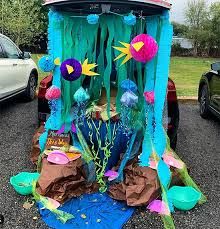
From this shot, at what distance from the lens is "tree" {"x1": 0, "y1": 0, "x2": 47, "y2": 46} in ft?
82.7

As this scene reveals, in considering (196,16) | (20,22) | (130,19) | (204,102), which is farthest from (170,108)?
(196,16)

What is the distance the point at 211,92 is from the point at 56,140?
12.0ft

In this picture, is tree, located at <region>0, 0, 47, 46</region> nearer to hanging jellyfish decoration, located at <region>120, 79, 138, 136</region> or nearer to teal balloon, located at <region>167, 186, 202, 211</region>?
hanging jellyfish decoration, located at <region>120, 79, 138, 136</region>

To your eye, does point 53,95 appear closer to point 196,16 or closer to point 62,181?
point 62,181

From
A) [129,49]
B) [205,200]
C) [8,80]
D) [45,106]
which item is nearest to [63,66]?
[129,49]

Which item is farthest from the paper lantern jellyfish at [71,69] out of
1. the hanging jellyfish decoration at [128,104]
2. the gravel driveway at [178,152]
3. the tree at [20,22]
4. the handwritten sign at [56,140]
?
the tree at [20,22]

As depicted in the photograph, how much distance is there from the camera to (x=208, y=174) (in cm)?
Result: 466

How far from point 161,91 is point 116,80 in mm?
650

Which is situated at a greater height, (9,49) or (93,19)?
(93,19)

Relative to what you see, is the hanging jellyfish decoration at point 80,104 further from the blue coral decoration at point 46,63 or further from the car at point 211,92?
the car at point 211,92

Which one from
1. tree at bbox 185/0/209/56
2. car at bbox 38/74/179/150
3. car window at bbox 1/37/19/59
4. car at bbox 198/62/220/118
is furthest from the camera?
tree at bbox 185/0/209/56

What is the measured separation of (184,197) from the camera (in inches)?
151

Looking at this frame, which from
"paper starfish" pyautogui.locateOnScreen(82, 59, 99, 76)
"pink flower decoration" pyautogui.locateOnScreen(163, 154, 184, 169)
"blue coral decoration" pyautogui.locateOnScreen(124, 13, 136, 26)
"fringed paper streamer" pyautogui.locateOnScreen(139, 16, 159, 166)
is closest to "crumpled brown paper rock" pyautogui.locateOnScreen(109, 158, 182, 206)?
"fringed paper streamer" pyautogui.locateOnScreen(139, 16, 159, 166)

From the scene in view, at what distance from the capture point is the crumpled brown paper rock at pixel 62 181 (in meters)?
3.72
